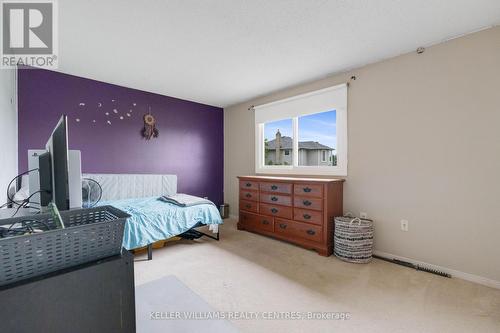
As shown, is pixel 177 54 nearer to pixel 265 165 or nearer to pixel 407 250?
pixel 265 165

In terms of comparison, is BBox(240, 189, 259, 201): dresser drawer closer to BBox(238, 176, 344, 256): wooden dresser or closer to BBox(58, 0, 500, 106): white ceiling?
BBox(238, 176, 344, 256): wooden dresser

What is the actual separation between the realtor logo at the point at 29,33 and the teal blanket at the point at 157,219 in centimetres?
184

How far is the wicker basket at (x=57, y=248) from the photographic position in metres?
0.52

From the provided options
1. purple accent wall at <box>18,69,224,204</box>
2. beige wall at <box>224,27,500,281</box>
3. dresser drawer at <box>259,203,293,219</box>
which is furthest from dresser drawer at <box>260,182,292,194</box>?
purple accent wall at <box>18,69,224,204</box>

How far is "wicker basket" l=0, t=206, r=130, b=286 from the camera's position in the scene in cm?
52

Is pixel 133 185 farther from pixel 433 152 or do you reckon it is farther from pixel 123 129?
pixel 433 152

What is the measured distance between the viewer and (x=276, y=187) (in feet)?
11.1

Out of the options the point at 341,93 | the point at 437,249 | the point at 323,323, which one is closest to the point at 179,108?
the point at 341,93

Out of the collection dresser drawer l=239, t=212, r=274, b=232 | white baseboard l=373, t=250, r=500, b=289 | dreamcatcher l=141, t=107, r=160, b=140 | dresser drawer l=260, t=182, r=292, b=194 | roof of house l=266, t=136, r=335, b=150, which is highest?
dreamcatcher l=141, t=107, r=160, b=140

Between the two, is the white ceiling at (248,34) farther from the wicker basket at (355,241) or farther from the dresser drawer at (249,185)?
the wicker basket at (355,241)

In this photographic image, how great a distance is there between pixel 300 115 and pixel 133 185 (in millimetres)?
2850

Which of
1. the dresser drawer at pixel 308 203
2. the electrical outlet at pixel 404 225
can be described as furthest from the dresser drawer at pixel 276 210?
the electrical outlet at pixel 404 225

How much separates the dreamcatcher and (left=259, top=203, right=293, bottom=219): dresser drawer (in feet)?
7.26

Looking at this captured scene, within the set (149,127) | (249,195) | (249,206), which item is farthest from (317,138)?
(149,127)
